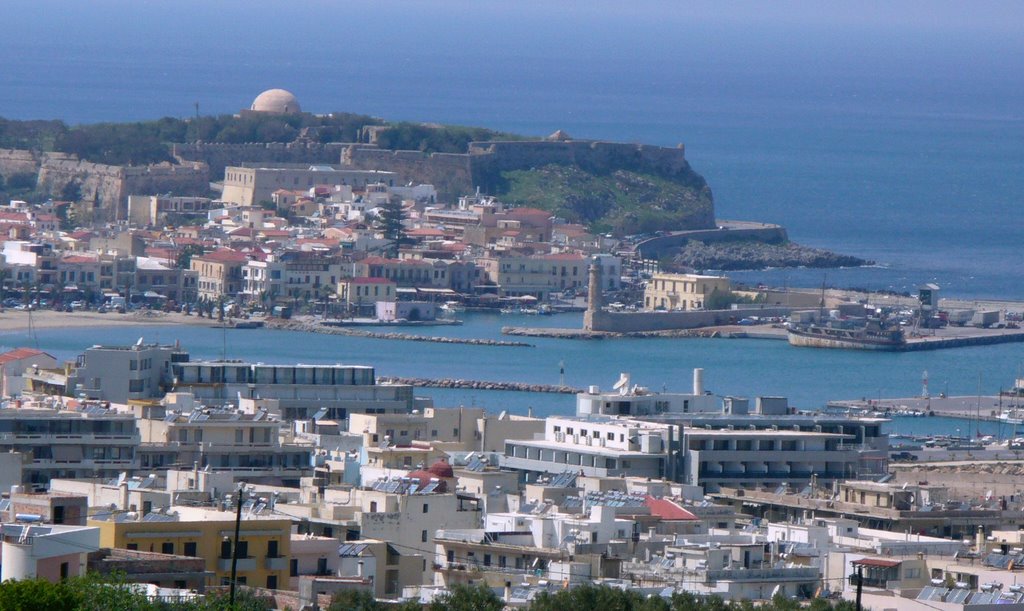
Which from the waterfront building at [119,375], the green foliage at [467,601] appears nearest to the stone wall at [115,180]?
the waterfront building at [119,375]

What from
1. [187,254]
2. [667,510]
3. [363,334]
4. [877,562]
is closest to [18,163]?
[187,254]

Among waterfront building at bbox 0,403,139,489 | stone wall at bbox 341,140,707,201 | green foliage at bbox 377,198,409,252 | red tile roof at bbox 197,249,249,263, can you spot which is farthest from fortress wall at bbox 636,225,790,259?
waterfront building at bbox 0,403,139,489

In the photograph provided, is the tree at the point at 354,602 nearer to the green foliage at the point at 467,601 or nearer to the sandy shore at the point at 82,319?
the green foliage at the point at 467,601

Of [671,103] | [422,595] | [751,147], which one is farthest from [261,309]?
[671,103]

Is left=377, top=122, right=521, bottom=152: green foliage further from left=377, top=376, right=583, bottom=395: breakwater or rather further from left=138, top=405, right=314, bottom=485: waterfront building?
left=138, top=405, right=314, bottom=485: waterfront building

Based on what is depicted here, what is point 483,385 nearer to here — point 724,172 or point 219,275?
point 219,275

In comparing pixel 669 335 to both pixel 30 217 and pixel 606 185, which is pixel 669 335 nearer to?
pixel 30 217
